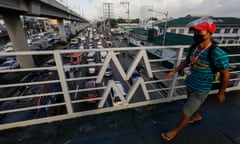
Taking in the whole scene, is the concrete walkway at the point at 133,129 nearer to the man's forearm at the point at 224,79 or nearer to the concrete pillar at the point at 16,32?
the man's forearm at the point at 224,79

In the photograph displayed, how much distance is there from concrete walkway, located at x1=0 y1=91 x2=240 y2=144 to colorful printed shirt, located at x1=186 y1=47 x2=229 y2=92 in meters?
0.75

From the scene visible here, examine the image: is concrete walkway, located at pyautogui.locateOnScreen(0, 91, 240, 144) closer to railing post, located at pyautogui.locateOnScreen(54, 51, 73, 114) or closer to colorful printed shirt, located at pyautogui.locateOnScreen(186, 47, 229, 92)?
railing post, located at pyautogui.locateOnScreen(54, 51, 73, 114)

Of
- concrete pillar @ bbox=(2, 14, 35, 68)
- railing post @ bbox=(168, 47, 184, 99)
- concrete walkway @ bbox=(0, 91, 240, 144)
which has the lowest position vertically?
concrete walkway @ bbox=(0, 91, 240, 144)

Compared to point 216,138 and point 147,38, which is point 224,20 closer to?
point 147,38

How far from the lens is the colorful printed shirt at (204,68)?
103 cm

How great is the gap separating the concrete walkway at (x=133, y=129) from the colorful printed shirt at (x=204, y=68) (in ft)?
2.47

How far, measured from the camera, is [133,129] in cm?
164

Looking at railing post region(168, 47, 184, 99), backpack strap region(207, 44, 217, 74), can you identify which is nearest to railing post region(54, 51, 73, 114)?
backpack strap region(207, 44, 217, 74)

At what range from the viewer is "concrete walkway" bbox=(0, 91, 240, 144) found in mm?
1473

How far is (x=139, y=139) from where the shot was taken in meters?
1.49

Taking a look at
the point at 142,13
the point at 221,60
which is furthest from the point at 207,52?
the point at 142,13

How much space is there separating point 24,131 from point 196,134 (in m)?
2.34

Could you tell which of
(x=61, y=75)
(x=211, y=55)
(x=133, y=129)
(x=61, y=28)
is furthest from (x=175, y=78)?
(x=61, y=28)

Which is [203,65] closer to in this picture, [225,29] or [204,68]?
[204,68]
